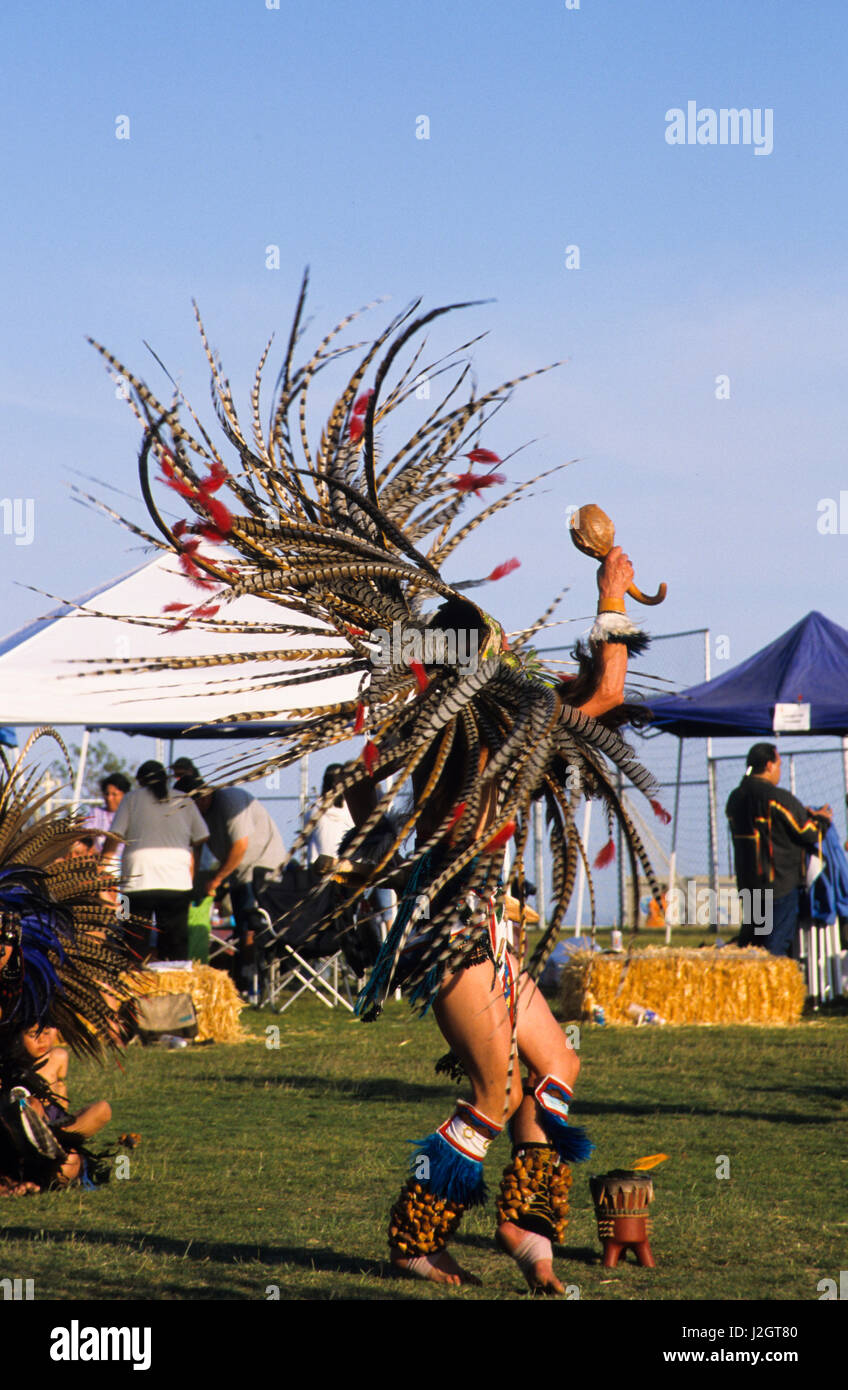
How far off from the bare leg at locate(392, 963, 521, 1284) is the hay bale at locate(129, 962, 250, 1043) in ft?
20.0

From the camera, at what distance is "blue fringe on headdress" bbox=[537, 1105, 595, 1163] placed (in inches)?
159

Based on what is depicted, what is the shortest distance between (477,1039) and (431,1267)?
2.05ft

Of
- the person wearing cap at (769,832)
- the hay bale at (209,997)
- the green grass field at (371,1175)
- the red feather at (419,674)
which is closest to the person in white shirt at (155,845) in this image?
the hay bale at (209,997)

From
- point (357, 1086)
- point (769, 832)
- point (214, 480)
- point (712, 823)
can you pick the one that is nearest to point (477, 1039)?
point (214, 480)

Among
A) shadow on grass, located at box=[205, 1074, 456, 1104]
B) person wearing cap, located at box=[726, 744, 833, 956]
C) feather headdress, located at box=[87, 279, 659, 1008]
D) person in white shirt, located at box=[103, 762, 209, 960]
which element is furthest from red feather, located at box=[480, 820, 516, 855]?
person wearing cap, located at box=[726, 744, 833, 956]

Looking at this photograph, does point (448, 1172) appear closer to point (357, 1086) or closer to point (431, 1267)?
point (431, 1267)

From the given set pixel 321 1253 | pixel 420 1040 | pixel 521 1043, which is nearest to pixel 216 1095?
pixel 420 1040

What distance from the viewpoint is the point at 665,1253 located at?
4434 millimetres

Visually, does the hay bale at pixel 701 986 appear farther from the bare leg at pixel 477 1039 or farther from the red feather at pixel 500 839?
the red feather at pixel 500 839

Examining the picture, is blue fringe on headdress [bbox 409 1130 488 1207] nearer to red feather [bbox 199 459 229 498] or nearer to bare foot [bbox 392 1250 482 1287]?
bare foot [bbox 392 1250 482 1287]

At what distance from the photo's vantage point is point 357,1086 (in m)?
7.99
